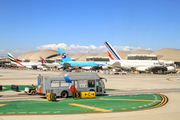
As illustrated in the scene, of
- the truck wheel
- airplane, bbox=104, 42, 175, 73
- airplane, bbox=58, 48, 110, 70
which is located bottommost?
the truck wheel

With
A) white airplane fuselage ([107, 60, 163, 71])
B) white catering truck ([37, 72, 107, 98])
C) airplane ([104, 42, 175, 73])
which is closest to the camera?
white catering truck ([37, 72, 107, 98])

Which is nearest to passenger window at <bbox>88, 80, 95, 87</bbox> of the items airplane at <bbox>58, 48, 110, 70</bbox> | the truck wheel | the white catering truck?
the white catering truck

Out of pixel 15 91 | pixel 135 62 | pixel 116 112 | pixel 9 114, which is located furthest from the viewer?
pixel 135 62

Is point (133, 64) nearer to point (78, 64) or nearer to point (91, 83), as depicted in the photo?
point (78, 64)

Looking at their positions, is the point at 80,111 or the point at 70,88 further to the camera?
the point at 70,88

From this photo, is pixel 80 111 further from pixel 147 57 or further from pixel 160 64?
pixel 147 57

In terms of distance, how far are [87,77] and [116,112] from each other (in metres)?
9.94

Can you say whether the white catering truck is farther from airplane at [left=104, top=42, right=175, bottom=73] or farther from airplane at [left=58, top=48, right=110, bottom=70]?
airplane at [left=58, top=48, right=110, bottom=70]

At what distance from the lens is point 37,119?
14.9 meters

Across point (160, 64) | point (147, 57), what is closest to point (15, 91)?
point (160, 64)

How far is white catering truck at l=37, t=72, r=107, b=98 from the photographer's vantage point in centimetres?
2511

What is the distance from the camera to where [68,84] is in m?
25.9

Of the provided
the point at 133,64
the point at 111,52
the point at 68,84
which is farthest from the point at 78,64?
the point at 68,84

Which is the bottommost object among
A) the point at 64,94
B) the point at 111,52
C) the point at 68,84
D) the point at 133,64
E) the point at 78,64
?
the point at 64,94
